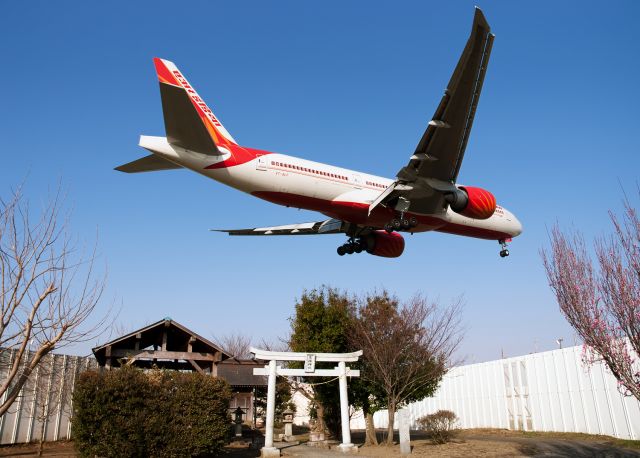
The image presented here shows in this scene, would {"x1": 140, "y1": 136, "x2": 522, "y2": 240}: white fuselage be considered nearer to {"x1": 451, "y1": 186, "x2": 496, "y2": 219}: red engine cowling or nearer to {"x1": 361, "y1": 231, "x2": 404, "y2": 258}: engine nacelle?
{"x1": 451, "y1": 186, "x2": 496, "y2": 219}: red engine cowling

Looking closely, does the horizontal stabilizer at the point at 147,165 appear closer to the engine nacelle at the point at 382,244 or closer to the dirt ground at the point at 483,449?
the engine nacelle at the point at 382,244

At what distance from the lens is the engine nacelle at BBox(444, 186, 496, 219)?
18.5m

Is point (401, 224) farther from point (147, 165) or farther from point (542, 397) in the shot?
point (542, 397)

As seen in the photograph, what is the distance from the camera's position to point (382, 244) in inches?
867

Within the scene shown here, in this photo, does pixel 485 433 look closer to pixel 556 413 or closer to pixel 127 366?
pixel 556 413

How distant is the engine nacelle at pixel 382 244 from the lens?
22047 millimetres

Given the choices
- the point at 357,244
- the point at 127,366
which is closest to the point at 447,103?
the point at 357,244

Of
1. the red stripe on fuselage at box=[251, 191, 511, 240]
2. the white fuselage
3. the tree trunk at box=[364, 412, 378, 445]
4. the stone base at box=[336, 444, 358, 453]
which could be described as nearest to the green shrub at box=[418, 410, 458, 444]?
the tree trunk at box=[364, 412, 378, 445]

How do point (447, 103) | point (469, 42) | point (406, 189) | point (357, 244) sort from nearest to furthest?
point (469, 42), point (447, 103), point (406, 189), point (357, 244)

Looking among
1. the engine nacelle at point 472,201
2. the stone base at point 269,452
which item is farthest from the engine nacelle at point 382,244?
the stone base at point 269,452

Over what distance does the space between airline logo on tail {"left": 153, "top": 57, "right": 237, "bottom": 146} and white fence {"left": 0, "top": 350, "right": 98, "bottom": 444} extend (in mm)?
12374

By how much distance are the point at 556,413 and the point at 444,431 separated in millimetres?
7095

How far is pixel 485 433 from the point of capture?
105 feet

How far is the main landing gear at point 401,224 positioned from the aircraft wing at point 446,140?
488 millimetres
